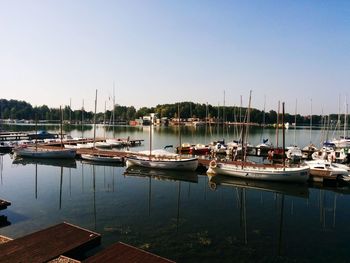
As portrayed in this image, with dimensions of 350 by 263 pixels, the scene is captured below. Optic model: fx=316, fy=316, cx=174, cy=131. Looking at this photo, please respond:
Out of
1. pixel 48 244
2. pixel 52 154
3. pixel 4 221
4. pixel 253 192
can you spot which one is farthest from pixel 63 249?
pixel 52 154

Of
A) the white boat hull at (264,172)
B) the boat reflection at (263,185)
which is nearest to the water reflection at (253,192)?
the boat reflection at (263,185)

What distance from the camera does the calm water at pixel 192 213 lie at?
19156 millimetres

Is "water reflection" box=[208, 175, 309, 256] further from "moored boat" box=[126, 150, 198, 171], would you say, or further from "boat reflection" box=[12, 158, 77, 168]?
"boat reflection" box=[12, 158, 77, 168]

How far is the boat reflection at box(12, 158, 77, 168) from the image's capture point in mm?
50438

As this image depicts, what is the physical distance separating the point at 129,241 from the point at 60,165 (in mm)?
33484

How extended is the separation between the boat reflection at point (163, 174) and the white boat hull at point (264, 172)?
127 inches

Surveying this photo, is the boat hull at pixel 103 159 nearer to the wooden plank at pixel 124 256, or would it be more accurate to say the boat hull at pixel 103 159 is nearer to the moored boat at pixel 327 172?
the moored boat at pixel 327 172

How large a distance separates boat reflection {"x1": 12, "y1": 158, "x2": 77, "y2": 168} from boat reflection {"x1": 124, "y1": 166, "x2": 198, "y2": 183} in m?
10.6

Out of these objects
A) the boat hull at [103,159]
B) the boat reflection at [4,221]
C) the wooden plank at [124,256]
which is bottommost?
the boat reflection at [4,221]

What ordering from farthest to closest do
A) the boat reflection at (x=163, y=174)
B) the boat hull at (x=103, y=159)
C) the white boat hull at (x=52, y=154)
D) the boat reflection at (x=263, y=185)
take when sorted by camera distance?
the white boat hull at (x=52, y=154)
the boat hull at (x=103, y=159)
the boat reflection at (x=163, y=174)
the boat reflection at (x=263, y=185)

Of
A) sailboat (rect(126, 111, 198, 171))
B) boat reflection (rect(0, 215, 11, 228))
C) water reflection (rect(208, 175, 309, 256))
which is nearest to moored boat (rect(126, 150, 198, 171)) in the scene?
sailboat (rect(126, 111, 198, 171))

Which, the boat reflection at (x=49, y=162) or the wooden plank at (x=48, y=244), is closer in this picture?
the wooden plank at (x=48, y=244)

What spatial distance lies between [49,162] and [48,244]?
38.6 m

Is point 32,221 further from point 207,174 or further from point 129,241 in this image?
point 207,174
